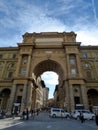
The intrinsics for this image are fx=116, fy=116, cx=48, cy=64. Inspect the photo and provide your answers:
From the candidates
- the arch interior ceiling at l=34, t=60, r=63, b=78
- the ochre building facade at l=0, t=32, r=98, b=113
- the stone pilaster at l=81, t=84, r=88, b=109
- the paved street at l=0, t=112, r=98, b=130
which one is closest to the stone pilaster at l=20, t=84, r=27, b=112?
the ochre building facade at l=0, t=32, r=98, b=113

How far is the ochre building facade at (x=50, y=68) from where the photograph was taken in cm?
3388

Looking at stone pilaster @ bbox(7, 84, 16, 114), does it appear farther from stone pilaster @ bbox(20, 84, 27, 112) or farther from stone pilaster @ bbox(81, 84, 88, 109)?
stone pilaster @ bbox(81, 84, 88, 109)

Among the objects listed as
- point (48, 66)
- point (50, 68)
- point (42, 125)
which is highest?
point (48, 66)

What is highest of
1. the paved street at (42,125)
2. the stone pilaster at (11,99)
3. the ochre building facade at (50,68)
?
the ochre building facade at (50,68)

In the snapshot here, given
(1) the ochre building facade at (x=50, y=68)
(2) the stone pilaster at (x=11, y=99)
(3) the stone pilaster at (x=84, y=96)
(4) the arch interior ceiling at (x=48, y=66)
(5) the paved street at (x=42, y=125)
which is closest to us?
(5) the paved street at (x=42, y=125)

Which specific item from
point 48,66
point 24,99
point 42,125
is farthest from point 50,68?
point 42,125

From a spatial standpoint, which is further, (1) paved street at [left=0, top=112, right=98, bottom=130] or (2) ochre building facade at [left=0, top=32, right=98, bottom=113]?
(2) ochre building facade at [left=0, top=32, right=98, bottom=113]

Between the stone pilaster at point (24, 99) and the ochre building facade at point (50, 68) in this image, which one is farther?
the ochre building facade at point (50, 68)

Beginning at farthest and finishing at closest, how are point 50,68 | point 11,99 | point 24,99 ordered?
point 50,68, point 11,99, point 24,99

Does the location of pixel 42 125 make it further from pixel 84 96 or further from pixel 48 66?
pixel 48 66

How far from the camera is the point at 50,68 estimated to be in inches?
1831

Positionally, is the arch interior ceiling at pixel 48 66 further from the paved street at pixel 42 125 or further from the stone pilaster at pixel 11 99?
the paved street at pixel 42 125

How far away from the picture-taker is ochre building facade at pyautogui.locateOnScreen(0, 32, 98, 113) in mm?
33884

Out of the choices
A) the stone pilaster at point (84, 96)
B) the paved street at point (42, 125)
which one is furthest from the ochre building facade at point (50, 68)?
the paved street at point (42, 125)
